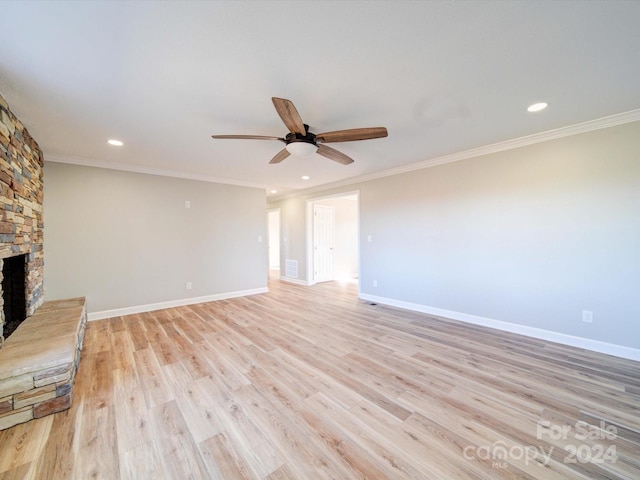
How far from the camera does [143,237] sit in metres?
4.32

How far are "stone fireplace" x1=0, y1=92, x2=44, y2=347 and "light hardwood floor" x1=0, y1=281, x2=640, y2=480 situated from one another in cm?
89

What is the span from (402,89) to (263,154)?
210cm

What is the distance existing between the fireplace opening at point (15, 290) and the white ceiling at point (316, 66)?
1516 millimetres

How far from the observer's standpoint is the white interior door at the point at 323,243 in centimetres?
671

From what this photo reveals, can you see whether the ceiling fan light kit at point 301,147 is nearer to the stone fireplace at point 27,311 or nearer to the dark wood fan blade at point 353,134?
the dark wood fan blade at point 353,134

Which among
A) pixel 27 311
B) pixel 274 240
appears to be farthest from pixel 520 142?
pixel 274 240

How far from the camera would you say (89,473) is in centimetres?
136

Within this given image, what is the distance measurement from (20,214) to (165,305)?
244cm

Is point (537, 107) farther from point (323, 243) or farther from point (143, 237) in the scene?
point (143, 237)

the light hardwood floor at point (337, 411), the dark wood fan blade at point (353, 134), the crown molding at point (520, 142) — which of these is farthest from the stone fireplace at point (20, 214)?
the crown molding at point (520, 142)

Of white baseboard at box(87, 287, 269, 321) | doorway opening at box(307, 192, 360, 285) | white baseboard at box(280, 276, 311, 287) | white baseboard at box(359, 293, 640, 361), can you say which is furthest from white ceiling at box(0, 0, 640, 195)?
white baseboard at box(280, 276, 311, 287)

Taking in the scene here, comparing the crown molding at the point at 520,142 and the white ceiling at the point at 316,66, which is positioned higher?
the white ceiling at the point at 316,66

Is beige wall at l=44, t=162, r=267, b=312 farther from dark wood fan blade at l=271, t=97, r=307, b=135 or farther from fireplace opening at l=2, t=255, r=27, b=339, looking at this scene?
dark wood fan blade at l=271, t=97, r=307, b=135

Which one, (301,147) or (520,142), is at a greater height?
(520,142)
